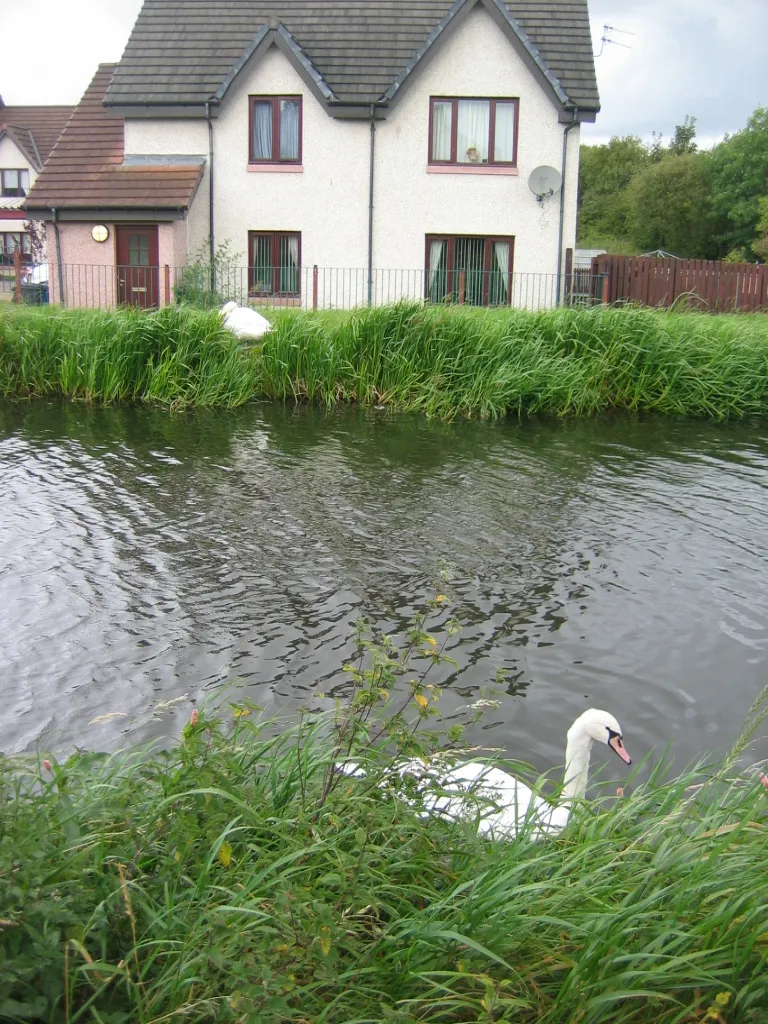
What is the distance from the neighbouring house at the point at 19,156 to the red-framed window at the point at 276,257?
30172 mm

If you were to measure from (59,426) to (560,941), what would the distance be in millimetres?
13381

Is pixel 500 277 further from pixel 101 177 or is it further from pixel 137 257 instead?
pixel 101 177

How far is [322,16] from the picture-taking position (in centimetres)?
2822

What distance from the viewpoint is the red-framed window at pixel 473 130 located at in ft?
88.1

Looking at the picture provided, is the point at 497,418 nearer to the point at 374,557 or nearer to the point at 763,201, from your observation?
the point at 374,557

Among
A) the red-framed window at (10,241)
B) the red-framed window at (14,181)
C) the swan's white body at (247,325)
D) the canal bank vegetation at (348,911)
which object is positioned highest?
the red-framed window at (14,181)

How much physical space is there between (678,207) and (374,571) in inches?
2763

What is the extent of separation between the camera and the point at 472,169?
2688 cm

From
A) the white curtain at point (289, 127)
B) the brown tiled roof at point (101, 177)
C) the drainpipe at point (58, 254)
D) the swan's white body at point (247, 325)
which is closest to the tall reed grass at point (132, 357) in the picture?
the swan's white body at point (247, 325)

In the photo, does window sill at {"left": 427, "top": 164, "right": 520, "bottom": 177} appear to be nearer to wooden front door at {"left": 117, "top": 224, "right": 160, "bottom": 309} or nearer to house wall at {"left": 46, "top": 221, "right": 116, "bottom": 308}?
wooden front door at {"left": 117, "top": 224, "right": 160, "bottom": 309}

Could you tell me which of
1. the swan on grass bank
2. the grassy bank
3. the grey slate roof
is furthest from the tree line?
→ the swan on grass bank

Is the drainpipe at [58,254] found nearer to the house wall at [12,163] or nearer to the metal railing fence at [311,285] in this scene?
the metal railing fence at [311,285]

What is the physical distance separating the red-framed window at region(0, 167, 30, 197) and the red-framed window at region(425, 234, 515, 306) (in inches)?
1374

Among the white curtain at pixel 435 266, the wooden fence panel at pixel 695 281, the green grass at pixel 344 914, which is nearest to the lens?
the green grass at pixel 344 914
